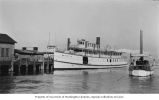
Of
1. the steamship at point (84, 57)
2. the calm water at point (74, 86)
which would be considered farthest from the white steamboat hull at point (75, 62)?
the calm water at point (74, 86)

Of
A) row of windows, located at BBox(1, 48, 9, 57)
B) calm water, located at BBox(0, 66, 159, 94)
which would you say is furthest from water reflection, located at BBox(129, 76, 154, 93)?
row of windows, located at BBox(1, 48, 9, 57)

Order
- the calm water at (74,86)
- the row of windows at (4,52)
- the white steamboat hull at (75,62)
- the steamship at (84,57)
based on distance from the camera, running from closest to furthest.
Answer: the calm water at (74,86) < the row of windows at (4,52) < the white steamboat hull at (75,62) < the steamship at (84,57)

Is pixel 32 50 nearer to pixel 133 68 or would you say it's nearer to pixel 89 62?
pixel 89 62

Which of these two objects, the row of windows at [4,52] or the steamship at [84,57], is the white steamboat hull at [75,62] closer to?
the steamship at [84,57]

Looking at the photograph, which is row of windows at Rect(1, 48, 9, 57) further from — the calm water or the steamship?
the steamship

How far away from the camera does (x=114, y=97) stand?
581cm

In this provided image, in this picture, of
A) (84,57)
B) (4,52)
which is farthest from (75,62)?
(4,52)

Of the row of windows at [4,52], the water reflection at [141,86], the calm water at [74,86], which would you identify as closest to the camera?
the calm water at [74,86]

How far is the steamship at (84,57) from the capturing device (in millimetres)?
22766

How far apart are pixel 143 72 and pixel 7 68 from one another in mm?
9578

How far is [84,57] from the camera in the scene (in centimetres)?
2500

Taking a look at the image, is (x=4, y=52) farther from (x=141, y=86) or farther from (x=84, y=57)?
(x=141, y=86)

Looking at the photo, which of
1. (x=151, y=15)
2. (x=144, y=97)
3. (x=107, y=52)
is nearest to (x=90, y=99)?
(x=144, y=97)

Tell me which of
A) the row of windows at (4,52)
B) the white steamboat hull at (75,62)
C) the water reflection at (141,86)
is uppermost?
the row of windows at (4,52)
